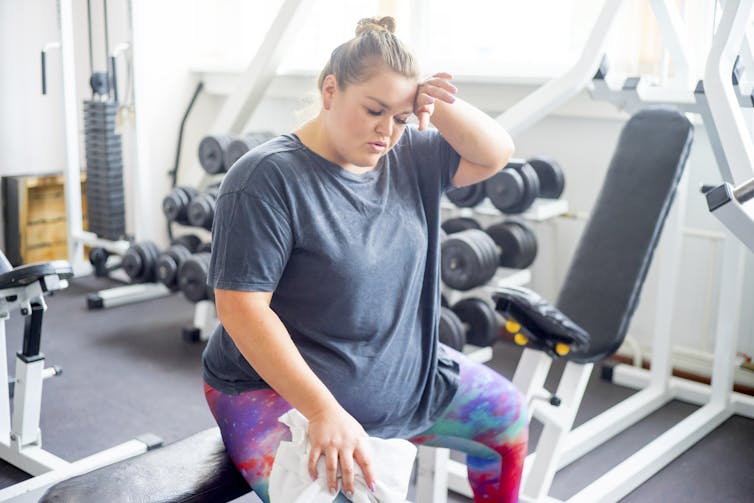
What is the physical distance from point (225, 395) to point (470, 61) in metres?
2.62

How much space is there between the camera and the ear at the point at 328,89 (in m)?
1.34

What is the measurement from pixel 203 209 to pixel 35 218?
144 centimetres

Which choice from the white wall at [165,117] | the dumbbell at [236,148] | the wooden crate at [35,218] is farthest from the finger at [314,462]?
the wooden crate at [35,218]

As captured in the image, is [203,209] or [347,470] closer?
[347,470]

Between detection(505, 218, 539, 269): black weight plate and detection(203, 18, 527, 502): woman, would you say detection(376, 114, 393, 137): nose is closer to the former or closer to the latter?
detection(203, 18, 527, 502): woman

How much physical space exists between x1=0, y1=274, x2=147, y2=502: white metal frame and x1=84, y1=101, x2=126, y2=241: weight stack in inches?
72.5

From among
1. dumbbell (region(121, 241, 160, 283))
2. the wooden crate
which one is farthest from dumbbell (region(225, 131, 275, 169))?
the wooden crate

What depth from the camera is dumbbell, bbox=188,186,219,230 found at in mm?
3518

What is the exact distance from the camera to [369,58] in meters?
1.31

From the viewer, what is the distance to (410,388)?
4.83 feet

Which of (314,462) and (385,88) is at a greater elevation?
(385,88)

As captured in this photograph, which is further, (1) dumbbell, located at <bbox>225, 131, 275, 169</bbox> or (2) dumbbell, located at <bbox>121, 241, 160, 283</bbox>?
(2) dumbbell, located at <bbox>121, 241, 160, 283</bbox>

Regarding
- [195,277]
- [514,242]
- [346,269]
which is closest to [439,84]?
[346,269]

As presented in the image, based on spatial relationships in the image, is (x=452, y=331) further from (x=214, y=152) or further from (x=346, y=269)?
(x=346, y=269)
